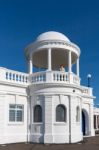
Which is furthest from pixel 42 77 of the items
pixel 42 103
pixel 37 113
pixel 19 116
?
pixel 19 116

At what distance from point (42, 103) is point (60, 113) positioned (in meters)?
1.50

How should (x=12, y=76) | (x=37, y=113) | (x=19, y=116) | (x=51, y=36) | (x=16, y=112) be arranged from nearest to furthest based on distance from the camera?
(x=16, y=112)
(x=12, y=76)
(x=19, y=116)
(x=37, y=113)
(x=51, y=36)

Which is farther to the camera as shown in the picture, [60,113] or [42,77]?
[42,77]

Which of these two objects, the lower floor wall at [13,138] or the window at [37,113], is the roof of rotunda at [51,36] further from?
the lower floor wall at [13,138]

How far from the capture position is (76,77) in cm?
2034

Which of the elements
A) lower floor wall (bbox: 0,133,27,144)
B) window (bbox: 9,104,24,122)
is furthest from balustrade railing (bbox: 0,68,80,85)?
lower floor wall (bbox: 0,133,27,144)

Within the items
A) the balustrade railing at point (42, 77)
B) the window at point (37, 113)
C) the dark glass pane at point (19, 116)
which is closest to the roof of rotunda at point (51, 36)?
the balustrade railing at point (42, 77)

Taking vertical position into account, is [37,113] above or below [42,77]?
below

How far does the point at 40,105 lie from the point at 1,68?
3928mm

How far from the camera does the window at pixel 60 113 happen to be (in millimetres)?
18781

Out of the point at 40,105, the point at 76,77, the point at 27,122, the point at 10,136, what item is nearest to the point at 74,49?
the point at 76,77

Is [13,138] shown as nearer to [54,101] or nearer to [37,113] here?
[37,113]

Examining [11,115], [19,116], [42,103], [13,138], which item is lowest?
[13,138]

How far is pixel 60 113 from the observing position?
18938mm
